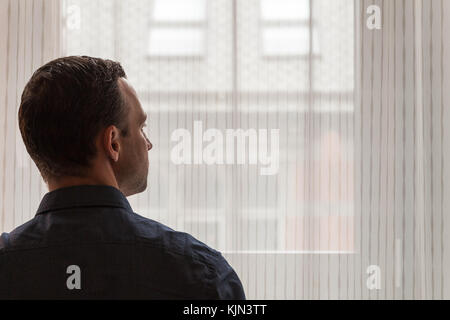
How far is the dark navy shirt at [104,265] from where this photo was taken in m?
0.67

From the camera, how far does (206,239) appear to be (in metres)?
1.60

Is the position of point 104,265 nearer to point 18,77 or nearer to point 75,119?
point 75,119

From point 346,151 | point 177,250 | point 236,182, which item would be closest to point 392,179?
point 346,151

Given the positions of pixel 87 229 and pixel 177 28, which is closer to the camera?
pixel 87 229

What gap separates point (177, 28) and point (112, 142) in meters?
0.94

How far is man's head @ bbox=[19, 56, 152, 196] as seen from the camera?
27.8 inches

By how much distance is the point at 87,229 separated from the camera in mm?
683

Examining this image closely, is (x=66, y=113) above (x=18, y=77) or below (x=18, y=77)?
below

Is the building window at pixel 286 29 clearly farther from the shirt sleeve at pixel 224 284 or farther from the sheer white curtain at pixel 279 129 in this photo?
the shirt sleeve at pixel 224 284

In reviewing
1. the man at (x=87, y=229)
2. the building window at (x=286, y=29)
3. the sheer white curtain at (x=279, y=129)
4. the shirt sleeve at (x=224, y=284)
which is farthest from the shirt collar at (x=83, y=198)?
the building window at (x=286, y=29)

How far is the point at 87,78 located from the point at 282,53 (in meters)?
0.96

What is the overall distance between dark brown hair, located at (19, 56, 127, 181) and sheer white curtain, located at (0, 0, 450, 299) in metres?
0.86

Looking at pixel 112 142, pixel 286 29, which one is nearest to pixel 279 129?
pixel 286 29
